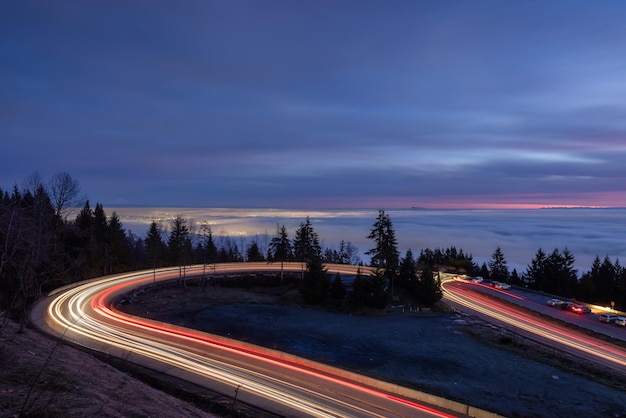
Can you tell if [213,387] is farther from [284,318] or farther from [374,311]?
[374,311]

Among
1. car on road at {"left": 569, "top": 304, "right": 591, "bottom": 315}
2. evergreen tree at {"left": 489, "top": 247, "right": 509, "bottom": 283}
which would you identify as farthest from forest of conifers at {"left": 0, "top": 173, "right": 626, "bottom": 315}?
car on road at {"left": 569, "top": 304, "right": 591, "bottom": 315}

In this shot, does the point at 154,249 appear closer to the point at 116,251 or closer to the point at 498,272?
the point at 116,251

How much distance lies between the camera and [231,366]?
20406 millimetres

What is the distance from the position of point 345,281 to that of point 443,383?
106 ft

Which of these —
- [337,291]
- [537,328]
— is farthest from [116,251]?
[537,328]

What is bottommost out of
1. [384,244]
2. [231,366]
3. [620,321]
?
[620,321]

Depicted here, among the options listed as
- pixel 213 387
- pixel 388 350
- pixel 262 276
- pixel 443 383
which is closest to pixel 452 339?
pixel 388 350

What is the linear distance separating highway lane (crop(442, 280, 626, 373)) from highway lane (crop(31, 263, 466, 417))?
69.1ft

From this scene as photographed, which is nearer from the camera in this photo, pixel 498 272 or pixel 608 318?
pixel 608 318

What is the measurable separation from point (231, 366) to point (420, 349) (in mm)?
15033

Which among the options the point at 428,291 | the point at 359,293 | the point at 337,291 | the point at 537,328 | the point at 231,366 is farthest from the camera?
the point at 337,291

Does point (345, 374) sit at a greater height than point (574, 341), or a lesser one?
greater

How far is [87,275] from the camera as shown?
5503 centimetres

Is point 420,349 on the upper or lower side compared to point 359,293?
lower
